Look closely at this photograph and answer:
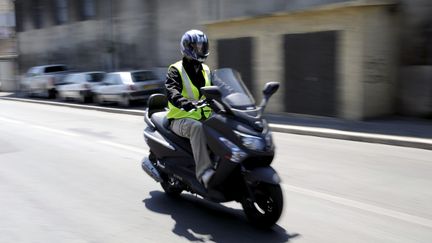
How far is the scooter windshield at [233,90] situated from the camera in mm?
4578

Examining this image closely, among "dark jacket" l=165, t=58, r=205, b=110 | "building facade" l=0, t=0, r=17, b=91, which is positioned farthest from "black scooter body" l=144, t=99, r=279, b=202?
"building facade" l=0, t=0, r=17, b=91

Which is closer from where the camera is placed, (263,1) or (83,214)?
(83,214)

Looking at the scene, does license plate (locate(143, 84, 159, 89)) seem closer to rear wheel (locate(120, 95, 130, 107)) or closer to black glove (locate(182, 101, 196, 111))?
rear wheel (locate(120, 95, 130, 107))

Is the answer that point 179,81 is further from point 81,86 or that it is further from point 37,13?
point 37,13

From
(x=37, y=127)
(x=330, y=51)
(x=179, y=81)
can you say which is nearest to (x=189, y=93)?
(x=179, y=81)

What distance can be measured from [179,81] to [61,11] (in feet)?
104

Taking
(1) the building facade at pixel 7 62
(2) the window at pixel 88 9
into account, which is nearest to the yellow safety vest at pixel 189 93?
(2) the window at pixel 88 9

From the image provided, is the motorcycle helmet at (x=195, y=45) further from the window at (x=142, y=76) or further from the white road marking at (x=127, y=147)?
the window at (x=142, y=76)

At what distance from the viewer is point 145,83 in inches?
809

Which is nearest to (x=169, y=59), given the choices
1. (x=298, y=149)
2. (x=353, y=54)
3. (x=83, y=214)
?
(x=353, y=54)

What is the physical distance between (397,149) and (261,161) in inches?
228

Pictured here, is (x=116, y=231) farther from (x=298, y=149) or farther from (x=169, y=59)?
(x=169, y=59)

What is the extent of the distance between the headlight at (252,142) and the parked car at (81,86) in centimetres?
1888

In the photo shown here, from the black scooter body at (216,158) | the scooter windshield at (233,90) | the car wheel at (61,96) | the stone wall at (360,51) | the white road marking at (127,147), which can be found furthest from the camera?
the car wheel at (61,96)
